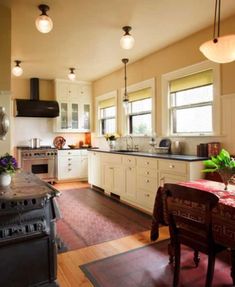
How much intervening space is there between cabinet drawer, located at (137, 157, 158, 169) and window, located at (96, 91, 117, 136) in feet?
6.40

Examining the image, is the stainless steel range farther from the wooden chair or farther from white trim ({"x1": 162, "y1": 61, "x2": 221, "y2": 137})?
the wooden chair

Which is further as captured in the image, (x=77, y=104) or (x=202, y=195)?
(x=77, y=104)

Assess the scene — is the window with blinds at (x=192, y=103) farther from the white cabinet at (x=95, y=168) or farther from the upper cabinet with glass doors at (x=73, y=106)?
the upper cabinet with glass doors at (x=73, y=106)

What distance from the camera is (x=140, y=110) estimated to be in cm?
495

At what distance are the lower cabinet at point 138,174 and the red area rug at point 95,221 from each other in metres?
0.22

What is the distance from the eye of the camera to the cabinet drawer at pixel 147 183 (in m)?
3.63

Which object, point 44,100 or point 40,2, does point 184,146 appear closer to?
point 40,2

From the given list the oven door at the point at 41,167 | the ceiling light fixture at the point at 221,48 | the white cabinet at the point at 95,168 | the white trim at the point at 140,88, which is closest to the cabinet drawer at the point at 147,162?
the white trim at the point at 140,88

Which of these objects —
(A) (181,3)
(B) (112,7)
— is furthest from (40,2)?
(A) (181,3)

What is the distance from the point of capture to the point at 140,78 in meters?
4.81

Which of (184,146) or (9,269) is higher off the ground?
(184,146)

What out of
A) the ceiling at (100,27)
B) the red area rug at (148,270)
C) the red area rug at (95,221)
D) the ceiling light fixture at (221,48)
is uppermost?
the ceiling at (100,27)

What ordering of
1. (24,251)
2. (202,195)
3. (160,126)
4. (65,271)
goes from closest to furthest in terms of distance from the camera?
(202,195), (24,251), (65,271), (160,126)

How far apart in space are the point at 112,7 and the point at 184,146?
7.33 feet
